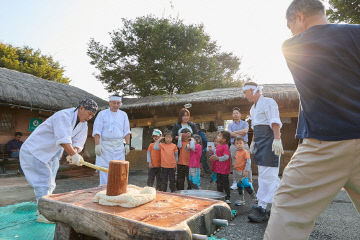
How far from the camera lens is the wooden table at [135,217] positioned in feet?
3.94

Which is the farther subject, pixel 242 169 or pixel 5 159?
pixel 5 159

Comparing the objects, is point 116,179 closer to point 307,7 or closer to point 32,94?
point 307,7

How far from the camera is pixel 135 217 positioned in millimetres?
1360

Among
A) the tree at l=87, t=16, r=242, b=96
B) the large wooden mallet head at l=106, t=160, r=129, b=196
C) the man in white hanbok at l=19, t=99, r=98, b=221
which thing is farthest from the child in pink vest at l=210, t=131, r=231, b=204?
the tree at l=87, t=16, r=242, b=96

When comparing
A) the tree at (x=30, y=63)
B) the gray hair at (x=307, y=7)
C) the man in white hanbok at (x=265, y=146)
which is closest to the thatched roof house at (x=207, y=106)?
the man in white hanbok at (x=265, y=146)

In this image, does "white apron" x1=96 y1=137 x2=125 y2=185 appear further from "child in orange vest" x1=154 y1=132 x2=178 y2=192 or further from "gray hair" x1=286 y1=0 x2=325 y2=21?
"gray hair" x1=286 y1=0 x2=325 y2=21

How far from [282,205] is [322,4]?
1335 mm

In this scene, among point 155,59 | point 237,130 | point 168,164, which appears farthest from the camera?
point 155,59

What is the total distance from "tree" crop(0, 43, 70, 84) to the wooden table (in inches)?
926

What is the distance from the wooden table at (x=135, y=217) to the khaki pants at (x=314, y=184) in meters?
0.44

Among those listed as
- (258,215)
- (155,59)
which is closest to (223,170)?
(258,215)

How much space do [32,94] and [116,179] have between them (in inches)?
384

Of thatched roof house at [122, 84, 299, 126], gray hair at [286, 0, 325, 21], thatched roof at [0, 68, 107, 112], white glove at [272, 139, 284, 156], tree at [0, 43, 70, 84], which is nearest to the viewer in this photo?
gray hair at [286, 0, 325, 21]

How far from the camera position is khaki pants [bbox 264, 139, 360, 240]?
48.8 inches
